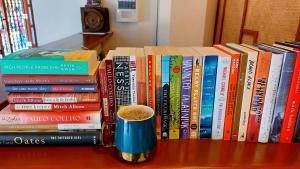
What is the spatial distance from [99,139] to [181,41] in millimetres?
1694

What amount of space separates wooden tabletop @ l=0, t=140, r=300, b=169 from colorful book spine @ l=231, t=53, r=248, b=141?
3 cm

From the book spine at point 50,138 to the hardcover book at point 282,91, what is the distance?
1.42ft

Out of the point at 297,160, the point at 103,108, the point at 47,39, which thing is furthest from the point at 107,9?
the point at 297,160

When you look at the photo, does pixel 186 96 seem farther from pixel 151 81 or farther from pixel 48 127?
pixel 48 127

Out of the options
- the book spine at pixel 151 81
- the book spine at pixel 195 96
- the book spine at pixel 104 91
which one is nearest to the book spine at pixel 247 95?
the book spine at pixel 195 96

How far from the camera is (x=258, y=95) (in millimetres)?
536

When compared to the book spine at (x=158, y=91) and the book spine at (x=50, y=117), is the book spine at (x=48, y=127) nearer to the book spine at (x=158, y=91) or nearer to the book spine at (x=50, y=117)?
the book spine at (x=50, y=117)

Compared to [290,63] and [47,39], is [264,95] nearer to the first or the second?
[290,63]

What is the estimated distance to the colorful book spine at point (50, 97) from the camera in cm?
51

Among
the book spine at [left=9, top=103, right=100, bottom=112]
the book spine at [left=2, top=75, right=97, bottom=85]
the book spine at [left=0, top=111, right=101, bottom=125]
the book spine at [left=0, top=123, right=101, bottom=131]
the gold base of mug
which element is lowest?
the gold base of mug

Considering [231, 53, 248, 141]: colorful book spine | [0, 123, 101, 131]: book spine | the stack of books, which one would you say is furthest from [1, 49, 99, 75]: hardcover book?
[231, 53, 248, 141]: colorful book spine

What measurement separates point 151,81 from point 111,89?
0.10 metres

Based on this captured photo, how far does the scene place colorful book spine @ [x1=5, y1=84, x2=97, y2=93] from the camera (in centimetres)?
51

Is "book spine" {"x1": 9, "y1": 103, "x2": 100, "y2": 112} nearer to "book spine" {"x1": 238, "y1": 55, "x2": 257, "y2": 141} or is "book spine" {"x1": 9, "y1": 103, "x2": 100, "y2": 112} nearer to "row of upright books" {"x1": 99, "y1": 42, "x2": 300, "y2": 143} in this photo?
"row of upright books" {"x1": 99, "y1": 42, "x2": 300, "y2": 143}
